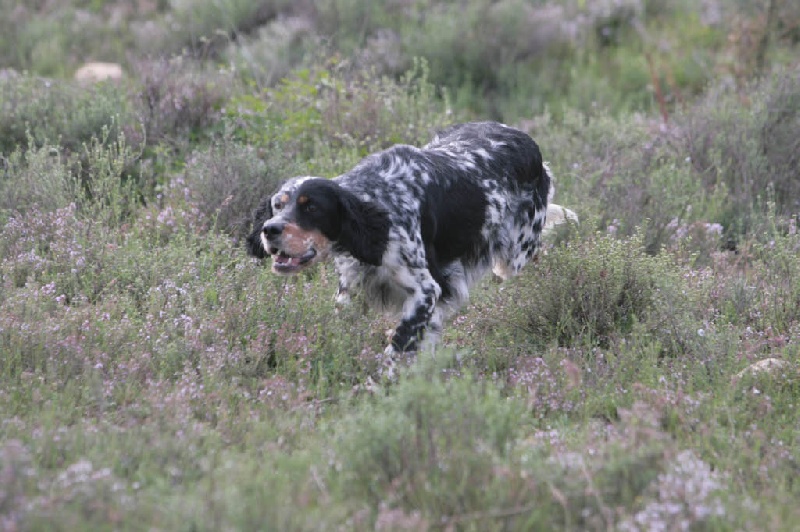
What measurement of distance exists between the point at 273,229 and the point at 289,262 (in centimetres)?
17

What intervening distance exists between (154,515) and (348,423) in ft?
2.94

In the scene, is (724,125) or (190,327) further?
(724,125)

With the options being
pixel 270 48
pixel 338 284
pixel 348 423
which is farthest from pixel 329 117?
pixel 348 423

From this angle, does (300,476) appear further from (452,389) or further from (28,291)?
(28,291)

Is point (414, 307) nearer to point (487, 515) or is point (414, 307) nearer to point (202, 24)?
point (487, 515)

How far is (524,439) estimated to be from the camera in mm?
3750

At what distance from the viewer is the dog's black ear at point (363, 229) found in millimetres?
4582

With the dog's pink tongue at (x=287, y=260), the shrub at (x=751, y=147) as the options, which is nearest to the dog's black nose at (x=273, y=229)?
the dog's pink tongue at (x=287, y=260)

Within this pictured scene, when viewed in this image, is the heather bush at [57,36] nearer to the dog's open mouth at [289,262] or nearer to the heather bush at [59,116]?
the heather bush at [59,116]

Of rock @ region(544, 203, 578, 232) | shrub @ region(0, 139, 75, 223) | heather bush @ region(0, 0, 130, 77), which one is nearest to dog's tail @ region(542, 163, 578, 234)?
rock @ region(544, 203, 578, 232)

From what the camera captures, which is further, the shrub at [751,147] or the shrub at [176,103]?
the shrub at [176,103]

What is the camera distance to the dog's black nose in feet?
14.6

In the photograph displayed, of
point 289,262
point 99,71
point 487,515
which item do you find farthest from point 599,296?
point 99,71

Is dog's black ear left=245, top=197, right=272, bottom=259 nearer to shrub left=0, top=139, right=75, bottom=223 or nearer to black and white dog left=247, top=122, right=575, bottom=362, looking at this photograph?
black and white dog left=247, top=122, right=575, bottom=362
